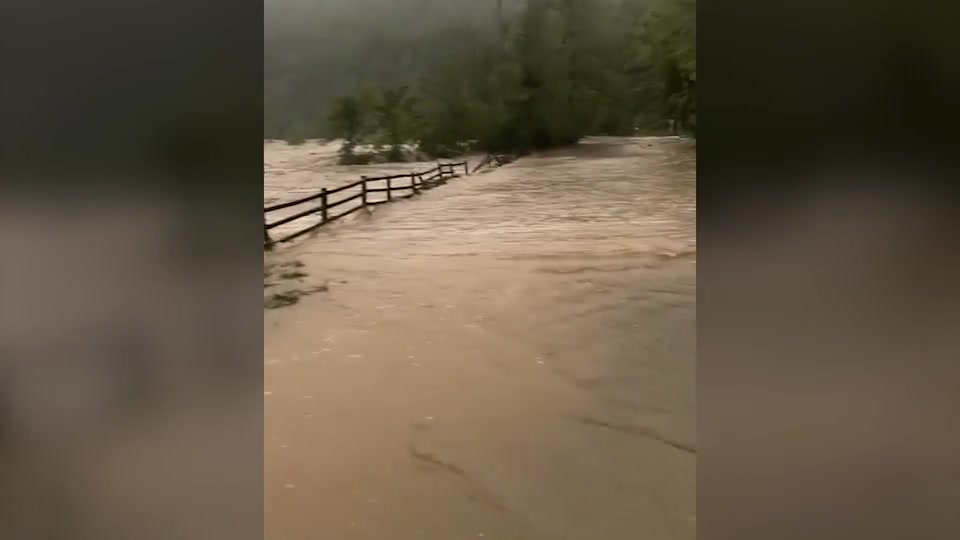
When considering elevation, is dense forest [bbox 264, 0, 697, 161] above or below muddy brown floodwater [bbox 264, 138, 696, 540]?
above

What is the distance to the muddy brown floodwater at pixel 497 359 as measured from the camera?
4.01 feet

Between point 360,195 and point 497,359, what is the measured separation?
1.07ft

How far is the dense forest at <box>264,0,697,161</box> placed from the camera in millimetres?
1249

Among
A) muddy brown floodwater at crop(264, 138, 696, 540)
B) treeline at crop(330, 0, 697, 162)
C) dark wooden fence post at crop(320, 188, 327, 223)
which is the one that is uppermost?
treeline at crop(330, 0, 697, 162)

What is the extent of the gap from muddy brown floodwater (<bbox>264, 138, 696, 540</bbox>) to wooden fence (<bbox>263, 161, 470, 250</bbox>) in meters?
0.02

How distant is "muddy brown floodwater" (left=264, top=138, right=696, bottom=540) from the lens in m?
1.22
